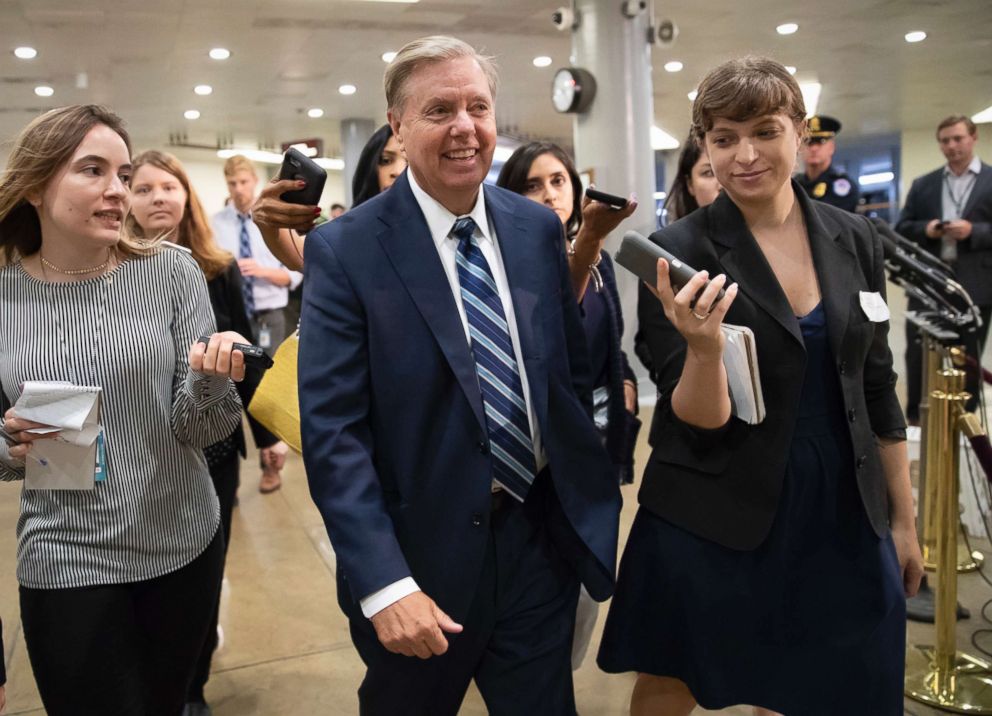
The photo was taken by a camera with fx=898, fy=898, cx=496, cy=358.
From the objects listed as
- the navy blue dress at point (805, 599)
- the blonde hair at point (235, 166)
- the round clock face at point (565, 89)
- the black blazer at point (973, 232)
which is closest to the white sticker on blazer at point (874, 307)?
the navy blue dress at point (805, 599)

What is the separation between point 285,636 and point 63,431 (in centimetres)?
200

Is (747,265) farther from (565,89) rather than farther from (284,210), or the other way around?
(565,89)

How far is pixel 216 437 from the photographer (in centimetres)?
214

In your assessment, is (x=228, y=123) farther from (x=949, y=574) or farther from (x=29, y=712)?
(x=949, y=574)

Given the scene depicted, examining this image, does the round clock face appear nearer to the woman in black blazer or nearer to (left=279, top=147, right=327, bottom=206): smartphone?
(left=279, top=147, right=327, bottom=206): smartphone

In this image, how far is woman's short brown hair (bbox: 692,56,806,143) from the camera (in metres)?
1.77

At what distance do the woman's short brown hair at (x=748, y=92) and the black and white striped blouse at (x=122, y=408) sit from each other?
1.24 metres

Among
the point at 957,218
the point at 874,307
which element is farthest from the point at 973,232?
the point at 874,307

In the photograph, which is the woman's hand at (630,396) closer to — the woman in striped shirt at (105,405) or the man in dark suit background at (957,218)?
the woman in striped shirt at (105,405)

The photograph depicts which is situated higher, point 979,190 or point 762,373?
point 979,190

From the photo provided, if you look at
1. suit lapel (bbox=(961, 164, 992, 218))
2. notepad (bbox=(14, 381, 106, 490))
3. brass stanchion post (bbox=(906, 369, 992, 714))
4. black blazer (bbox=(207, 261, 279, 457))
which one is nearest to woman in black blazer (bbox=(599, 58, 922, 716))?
brass stanchion post (bbox=(906, 369, 992, 714))

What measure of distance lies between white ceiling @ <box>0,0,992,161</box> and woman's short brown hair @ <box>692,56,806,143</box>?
5.75 meters

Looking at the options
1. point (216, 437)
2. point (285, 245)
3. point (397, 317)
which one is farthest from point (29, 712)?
point (397, 317)

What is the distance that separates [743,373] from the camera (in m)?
1.75
